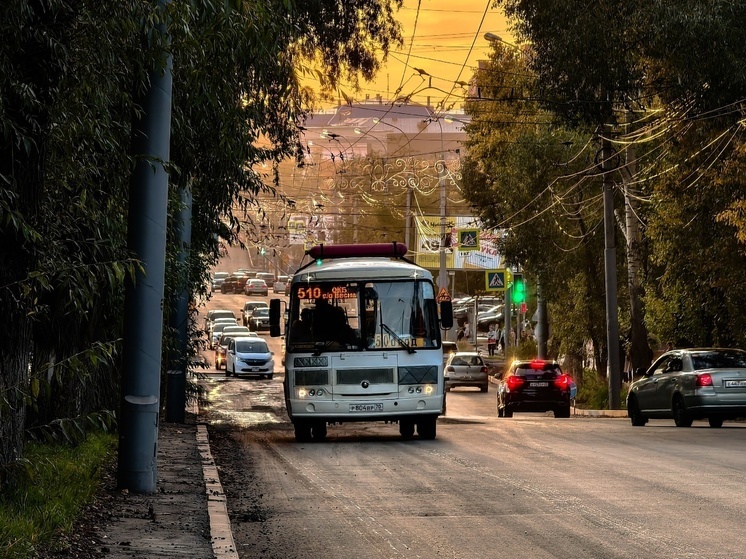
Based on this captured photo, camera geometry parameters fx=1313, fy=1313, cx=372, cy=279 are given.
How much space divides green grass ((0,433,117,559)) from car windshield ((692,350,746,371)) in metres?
15.2

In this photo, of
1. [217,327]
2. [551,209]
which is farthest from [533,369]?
[217,327]

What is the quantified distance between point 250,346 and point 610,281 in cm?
2318

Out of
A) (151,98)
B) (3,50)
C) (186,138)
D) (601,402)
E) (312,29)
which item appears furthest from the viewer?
(601,402)

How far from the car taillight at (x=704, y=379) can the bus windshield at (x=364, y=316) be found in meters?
6.45

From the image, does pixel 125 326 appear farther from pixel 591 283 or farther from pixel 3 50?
pixel 591 283

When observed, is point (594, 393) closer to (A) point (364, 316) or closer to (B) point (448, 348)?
(B) point (448, 348)

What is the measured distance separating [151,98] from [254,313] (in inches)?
3128

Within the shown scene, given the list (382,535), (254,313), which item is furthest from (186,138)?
(254,313)

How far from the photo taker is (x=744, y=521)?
36.2ft

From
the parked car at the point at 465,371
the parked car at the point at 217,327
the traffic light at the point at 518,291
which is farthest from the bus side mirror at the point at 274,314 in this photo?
the parked car at the point at 217,327

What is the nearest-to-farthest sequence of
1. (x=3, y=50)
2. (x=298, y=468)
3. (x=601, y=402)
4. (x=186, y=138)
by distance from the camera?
(x=3, y=50) → (x=186, y=138) → (x=298, y=468) → (x=601, y=402)

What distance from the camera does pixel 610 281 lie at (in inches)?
1540

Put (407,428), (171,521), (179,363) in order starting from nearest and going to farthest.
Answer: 1. (171,521)
2. (407,428)
3. (179,363)

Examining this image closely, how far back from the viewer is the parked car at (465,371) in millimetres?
53406
